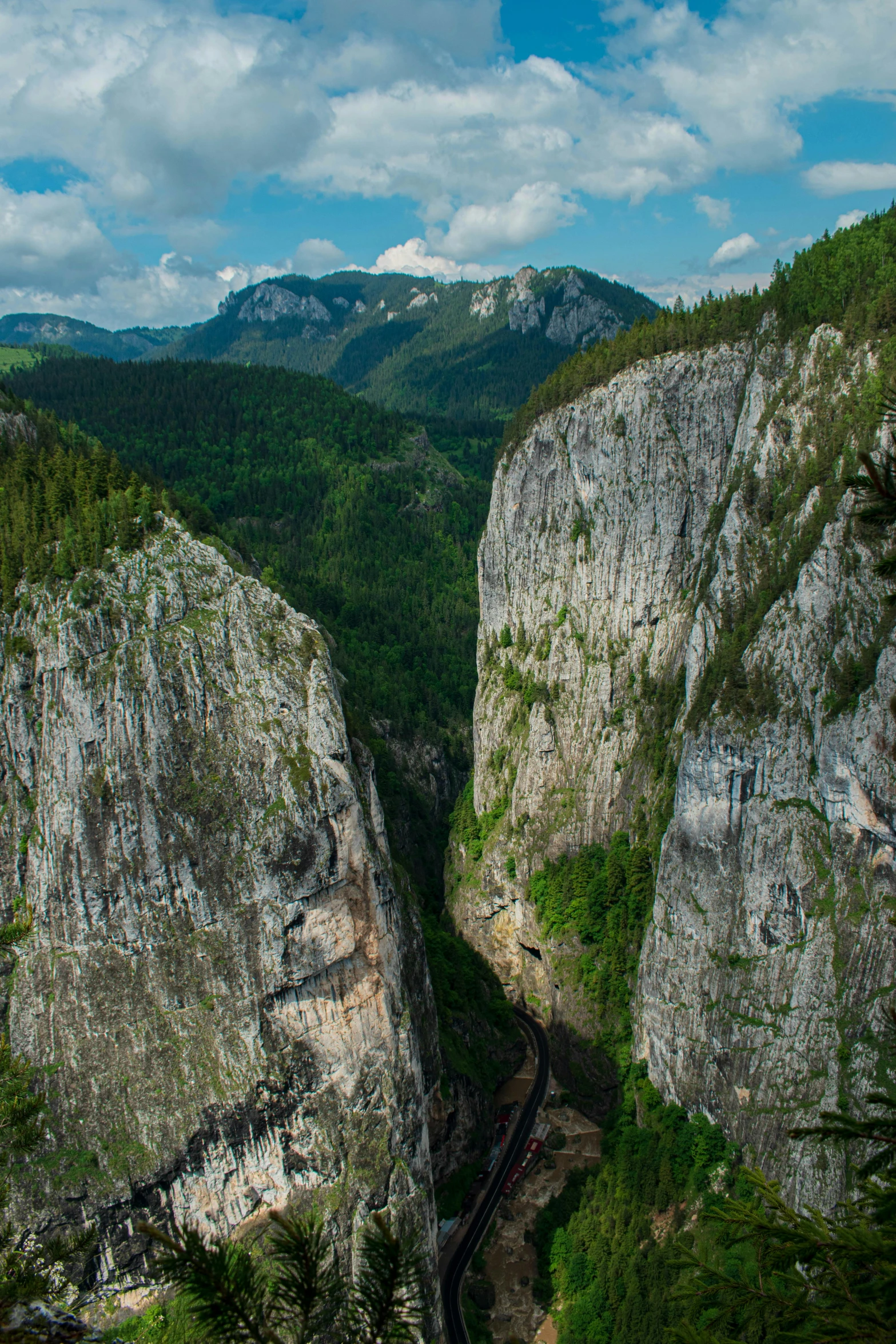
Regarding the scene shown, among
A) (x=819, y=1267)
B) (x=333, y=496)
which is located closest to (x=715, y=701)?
(x=819, y=1267)

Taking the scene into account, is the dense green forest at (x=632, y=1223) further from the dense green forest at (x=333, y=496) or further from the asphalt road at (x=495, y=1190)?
the dense green forest at (x=333, y=496)

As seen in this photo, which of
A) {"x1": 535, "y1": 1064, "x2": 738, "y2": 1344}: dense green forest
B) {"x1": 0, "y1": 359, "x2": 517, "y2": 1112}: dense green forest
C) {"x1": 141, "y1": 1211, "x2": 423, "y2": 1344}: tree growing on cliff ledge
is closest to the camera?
{"x1": 141, "y1": 1211, "x2": 423, "y2": 1344}: tree growing on cliff ledge

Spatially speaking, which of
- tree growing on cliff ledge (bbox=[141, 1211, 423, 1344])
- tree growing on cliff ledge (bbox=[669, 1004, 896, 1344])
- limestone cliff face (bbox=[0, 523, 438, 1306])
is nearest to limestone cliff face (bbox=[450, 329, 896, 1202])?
limestone cliff face (bbox=[0, 523, 438, 1306])

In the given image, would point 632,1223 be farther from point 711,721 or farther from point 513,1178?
point 711,721

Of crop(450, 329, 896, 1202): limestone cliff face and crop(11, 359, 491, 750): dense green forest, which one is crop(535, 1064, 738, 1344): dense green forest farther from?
crop(11, 359, 491, 750): dense green forest

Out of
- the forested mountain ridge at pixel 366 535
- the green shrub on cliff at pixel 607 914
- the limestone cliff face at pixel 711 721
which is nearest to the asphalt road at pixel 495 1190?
the forested mountain ridge at pixel 366 535

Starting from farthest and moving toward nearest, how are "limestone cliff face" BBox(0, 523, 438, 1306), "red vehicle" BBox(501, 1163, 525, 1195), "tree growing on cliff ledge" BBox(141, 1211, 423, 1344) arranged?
"red vehicle" BBox(501, 1163, 525, 1195) < "limestone cliff face" BBox(0, 523, 438, 1306) < "tree growing on cliff ledge" BBox(141, 1211, 423, 1344)

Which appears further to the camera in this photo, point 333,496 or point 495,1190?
point 333,496
